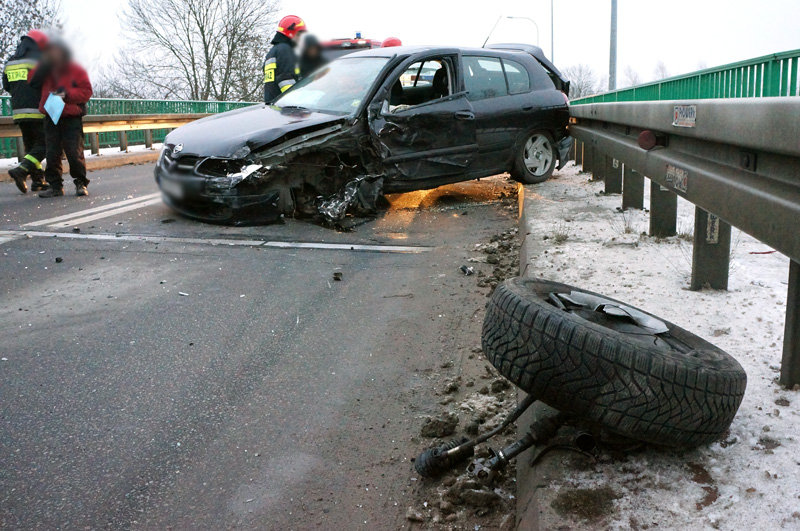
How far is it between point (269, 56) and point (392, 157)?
5.45 m

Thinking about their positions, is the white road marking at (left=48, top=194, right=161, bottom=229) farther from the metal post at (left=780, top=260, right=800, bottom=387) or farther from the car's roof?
the metal post at (left=780, top=260, right=800, bottom=387)

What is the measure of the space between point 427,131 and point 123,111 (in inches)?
530

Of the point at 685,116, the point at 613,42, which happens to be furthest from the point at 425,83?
the point at 613,42

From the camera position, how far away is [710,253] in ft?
11.8

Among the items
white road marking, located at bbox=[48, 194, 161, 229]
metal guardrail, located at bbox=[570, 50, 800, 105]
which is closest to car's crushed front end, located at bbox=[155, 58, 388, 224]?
white road marking, located at bbox=[48, 194, 161, 229]

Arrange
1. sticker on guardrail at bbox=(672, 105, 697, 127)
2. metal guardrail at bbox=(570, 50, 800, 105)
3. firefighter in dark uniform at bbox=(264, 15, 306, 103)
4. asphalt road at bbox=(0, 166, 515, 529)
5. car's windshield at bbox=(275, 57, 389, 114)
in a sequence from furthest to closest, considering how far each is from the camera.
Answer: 1. firefighter in dark uniform at bbox=(264, 15, 306, 103)
2. car's windshield at bbox=(275, 57, 389, 114)
3. metal guardrail at bbox=(570, 50, 800, 105)
4. sticker on guardrail at bbox=(672, 105, 697, 127)
5. asphalt road at bbox=(0, 166, 515, 529)

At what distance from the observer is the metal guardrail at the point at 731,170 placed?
2.00 metres

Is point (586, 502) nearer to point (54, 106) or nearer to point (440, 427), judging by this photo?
point (440, 427)

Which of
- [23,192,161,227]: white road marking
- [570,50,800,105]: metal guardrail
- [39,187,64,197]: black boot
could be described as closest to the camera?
[570,50,800,105]: metal guardrail

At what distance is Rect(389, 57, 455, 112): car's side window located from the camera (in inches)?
317

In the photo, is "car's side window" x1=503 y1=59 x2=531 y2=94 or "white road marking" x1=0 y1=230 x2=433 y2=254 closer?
"white road marking" x1=0 y1=230 x2=433 y2=254

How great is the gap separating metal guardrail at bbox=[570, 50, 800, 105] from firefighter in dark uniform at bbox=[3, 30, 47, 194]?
765 centimetres

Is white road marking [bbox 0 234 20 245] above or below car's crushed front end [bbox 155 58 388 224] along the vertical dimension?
below

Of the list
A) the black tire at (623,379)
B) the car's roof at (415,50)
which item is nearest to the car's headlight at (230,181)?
the car's roof at (415,50)
